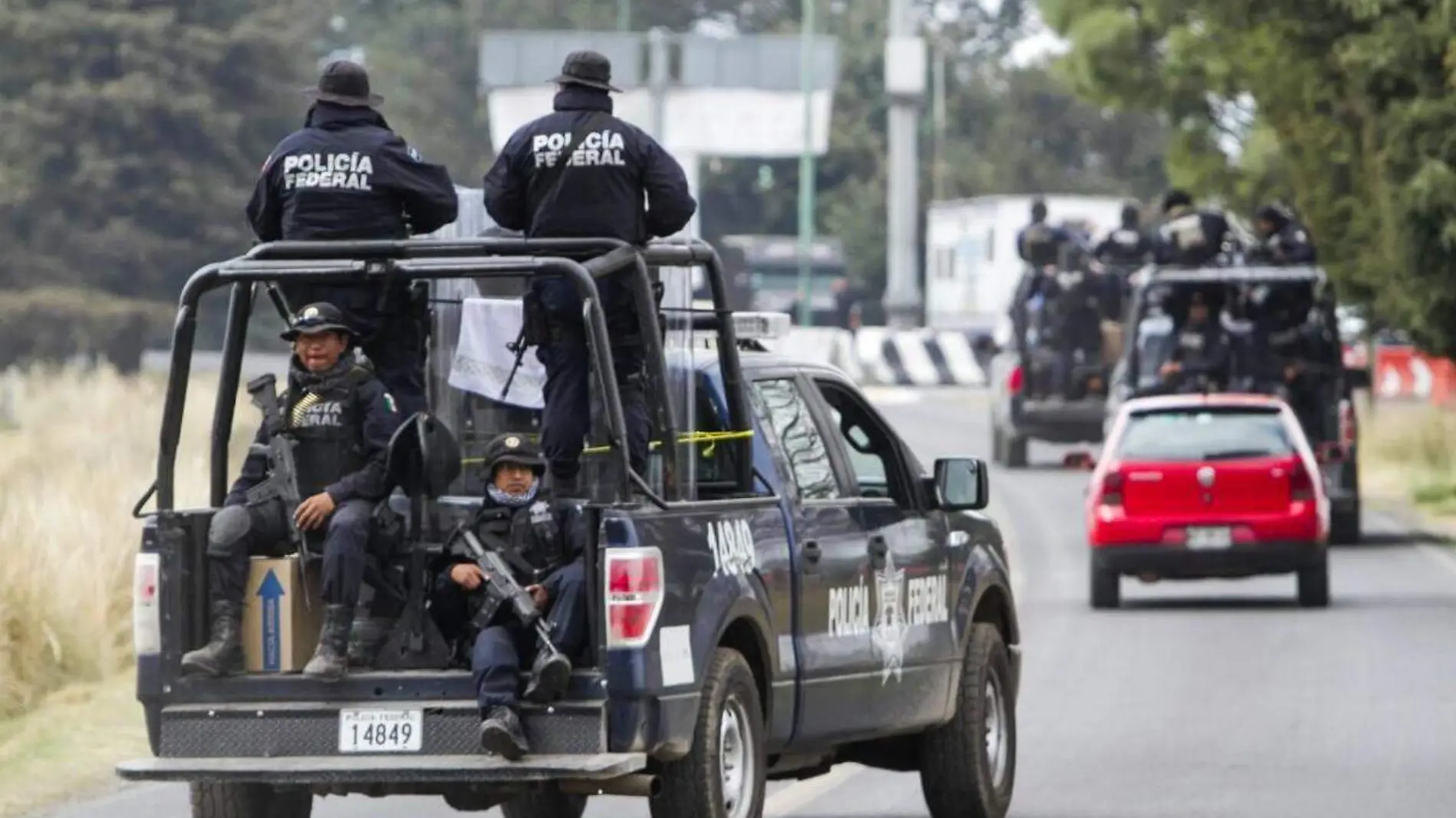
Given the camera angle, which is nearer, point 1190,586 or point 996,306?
point 1190,586

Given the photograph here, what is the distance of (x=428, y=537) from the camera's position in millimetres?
10945

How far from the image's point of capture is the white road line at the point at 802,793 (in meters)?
13.5

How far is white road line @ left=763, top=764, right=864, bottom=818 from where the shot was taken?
13.5 meters

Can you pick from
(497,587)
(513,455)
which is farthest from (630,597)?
(513,455)

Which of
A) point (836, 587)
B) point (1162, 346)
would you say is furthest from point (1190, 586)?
point (836, 587)

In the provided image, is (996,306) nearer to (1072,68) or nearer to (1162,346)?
(1072,68)

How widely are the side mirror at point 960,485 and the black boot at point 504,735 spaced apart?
2.81 meters

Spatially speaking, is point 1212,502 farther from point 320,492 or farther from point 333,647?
point 333,647

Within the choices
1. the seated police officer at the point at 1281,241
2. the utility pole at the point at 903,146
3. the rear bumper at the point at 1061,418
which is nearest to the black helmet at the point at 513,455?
the seated police officer at the point at 1281,241

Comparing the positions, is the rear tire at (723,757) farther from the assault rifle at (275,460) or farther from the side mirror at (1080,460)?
the side mirror at (1080,460)

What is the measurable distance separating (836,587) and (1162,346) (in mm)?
20408

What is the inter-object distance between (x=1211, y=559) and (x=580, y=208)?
13808mm

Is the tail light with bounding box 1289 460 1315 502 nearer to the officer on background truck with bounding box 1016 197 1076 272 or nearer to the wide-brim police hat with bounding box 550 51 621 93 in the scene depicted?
the wide-brim police hat with bounding box 550 51 621 93

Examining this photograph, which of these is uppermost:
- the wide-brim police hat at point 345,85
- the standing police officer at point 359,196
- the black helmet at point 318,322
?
the wide-brim police hat at point 345,85
